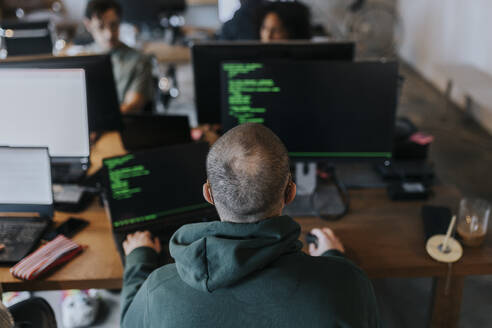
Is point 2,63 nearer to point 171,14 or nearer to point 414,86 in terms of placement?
point 171,14

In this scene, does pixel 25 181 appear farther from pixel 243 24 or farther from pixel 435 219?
pixel 243 24

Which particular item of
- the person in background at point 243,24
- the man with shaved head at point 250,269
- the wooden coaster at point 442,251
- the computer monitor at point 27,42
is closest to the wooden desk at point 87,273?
the man with shaved head at point 250,269

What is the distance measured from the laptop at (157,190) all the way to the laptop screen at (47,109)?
1.26ft

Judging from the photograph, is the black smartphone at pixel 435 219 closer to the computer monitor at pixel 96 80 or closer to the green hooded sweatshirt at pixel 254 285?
the green hooded sweatshirt at pixel 254 285

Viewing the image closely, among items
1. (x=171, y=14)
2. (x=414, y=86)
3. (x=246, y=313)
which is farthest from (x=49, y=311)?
(x=414, y=86)

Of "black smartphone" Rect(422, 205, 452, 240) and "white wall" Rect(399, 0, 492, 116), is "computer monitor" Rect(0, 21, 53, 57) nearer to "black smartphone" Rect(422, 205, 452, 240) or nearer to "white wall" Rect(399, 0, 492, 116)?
"black smartphone" Rect(422, 205, 452, 240)

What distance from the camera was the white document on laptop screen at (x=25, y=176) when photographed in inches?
61.2

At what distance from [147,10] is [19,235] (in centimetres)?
369

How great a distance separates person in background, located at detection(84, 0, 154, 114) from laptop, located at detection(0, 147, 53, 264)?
4.17 ft

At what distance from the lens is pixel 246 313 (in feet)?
3.05

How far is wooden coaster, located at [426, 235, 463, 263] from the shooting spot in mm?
1443

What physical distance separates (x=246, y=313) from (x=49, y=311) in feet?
2.94

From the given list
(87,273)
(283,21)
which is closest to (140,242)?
(87,273)

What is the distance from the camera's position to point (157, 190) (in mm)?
1580
